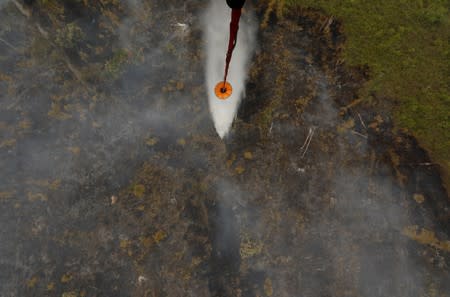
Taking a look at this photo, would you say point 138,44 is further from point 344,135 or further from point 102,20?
point 344,135

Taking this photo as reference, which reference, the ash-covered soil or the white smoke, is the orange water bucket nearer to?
the white smoke

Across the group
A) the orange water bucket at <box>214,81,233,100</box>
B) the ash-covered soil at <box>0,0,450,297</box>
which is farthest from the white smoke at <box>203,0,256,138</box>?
the ash-covered soil at <box>0,0,450,297</box>

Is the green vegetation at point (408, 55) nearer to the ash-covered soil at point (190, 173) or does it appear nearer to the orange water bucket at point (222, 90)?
the ash-covered soil at point (190, 173)

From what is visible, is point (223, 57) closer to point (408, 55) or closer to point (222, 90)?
point (222, 90)

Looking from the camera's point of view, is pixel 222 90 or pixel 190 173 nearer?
pixel 190 173

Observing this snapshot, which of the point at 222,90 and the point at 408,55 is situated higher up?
the point at 408,55

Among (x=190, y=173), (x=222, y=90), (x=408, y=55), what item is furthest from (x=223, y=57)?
(x=408, y=55)
